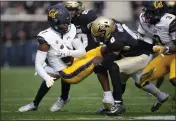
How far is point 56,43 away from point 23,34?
9374 mm

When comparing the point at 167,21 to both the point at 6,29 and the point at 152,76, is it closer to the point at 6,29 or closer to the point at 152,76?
the point at 152,76

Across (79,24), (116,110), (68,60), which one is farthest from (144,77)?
(79,24)

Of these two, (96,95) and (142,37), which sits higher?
(142,37)

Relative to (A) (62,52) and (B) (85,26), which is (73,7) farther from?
(A) (62,52)

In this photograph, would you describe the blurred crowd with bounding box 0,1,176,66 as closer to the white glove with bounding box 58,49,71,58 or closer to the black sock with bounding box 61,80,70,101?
the black sock with bounding box 61,80,70,101

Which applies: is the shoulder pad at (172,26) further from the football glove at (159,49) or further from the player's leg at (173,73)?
the player's leg at (173,73)

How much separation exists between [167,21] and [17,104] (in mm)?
2216

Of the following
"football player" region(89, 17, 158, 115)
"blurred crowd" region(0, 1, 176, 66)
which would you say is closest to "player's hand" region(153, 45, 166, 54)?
"football player" region(89, 17, 158, 115)

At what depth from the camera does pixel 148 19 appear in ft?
20.9

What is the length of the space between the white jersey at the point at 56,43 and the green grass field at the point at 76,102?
0.52 meters

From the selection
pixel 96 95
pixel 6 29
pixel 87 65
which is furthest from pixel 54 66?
pixel 6 29

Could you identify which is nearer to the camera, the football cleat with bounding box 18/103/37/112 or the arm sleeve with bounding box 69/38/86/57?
the arm sleeve with bounding box 69/38/86/57

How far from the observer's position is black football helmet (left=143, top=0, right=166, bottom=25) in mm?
6293

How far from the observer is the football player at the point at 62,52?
579 cm
